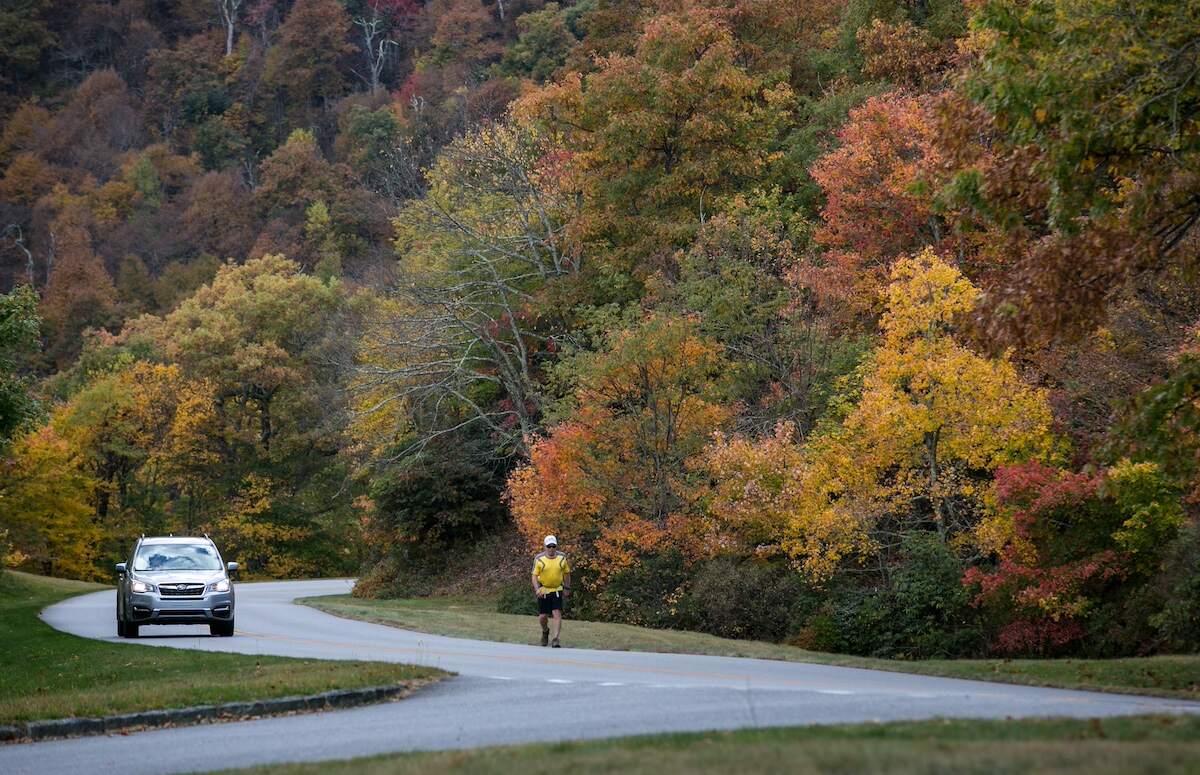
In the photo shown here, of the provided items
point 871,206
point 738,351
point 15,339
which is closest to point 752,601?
point 738,351

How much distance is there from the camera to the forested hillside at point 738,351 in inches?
659

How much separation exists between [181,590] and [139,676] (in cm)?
752

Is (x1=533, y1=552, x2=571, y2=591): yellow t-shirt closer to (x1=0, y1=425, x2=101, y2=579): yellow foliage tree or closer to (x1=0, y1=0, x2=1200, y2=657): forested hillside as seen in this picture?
(x1=0, y1=0, x2=1200, y2=657): forested hillside

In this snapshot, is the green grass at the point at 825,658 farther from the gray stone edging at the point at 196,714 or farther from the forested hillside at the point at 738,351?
the gray stone edging at the point at 196,714

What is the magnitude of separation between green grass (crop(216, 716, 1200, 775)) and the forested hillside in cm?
782

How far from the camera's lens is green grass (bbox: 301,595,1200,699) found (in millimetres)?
16234

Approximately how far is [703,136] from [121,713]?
33.4m

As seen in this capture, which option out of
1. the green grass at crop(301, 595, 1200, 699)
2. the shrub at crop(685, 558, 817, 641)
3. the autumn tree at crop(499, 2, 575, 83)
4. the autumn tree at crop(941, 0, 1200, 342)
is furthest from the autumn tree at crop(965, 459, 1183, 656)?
the autumn tree at crop(499, 2, 575, 83)

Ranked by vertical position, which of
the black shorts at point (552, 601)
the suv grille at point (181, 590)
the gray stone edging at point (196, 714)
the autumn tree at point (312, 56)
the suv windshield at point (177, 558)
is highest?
the autumn tree at point (312, 56)

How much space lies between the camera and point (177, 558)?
26.2 metres

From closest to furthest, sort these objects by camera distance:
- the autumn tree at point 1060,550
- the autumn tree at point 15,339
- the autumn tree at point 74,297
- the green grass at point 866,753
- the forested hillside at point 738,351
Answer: the green grass at point 866,753 < the forested hillside at point 738,351 < the autumn tree at point 1060,550 < the autumn tree at point 15,339 < the autumn tree at point 74,297

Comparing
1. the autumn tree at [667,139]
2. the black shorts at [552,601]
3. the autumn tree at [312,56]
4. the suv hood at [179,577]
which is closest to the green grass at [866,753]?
the black shorts at [552,601]

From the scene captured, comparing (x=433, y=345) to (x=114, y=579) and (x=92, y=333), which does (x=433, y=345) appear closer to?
(x=114, y=579)

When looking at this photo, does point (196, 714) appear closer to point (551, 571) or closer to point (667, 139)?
point (551, 571)
